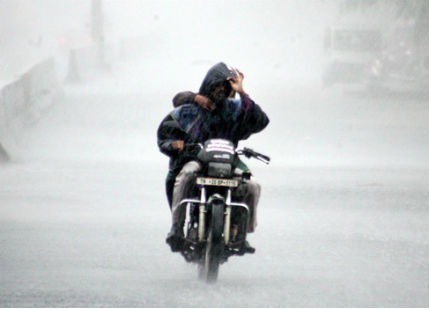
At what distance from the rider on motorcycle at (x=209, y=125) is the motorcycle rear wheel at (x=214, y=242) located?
342 mm

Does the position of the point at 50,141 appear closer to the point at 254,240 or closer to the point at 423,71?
the point at 254,240

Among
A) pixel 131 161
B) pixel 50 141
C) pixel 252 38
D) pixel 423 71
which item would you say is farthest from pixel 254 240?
pixel 252 38

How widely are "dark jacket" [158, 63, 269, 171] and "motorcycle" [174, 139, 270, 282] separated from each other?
0.18 m

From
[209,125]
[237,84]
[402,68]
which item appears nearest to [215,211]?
[209,125]

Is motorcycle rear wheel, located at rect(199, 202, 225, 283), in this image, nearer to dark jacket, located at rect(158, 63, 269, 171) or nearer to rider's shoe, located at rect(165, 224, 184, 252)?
rider's shoe, located at rect(165, 224, 184, 252)

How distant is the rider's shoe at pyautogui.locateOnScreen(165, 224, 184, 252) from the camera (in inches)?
317

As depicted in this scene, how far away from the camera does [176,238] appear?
8.05 metres

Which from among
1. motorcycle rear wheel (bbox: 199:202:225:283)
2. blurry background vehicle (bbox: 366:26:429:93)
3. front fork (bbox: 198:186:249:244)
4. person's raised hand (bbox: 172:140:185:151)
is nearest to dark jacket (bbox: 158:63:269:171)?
person's raised hand (bbox: 172:140:185:151)

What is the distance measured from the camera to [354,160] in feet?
59.7

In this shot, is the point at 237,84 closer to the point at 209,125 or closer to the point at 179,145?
the point at 209,125

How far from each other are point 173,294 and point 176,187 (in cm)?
84

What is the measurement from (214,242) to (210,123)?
99cm

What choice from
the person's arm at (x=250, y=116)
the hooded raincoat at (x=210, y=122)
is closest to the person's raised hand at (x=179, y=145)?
the hooded raincoat at (x=210, y=122)

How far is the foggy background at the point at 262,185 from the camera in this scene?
26.3 feet
